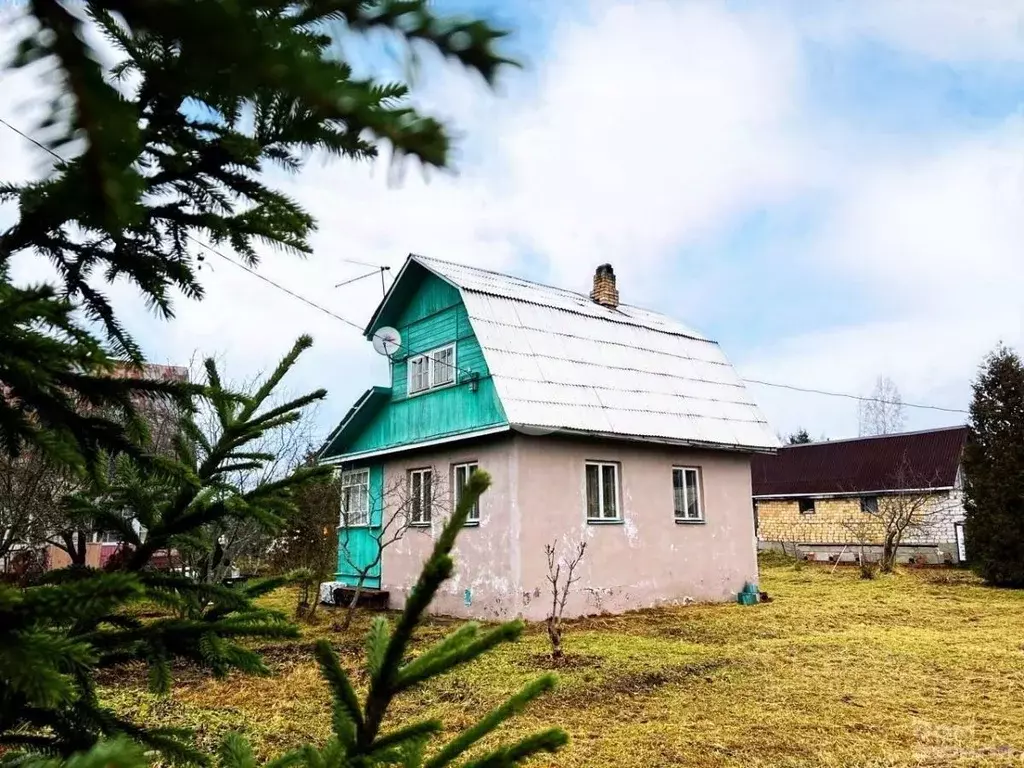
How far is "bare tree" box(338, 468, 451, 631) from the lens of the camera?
534 inches

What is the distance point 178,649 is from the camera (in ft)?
6.25

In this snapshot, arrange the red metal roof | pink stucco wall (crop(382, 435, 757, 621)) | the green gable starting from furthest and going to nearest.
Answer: the red metal roof < the green gable < pink stucco wall (crop(382, 435, 757, 621))

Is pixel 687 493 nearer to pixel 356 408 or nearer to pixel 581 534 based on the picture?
pixel 581 534

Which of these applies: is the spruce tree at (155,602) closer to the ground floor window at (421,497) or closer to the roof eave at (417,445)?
the roof eave at (417,445)

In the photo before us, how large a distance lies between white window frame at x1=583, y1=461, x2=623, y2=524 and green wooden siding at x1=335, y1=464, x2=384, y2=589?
4.54m

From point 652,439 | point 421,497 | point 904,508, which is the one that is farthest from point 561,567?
point 904,508

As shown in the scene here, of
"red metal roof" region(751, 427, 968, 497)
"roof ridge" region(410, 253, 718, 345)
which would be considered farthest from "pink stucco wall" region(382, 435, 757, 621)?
"red metal roof" region(751, 427, 968, 497)

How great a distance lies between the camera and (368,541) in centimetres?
1537

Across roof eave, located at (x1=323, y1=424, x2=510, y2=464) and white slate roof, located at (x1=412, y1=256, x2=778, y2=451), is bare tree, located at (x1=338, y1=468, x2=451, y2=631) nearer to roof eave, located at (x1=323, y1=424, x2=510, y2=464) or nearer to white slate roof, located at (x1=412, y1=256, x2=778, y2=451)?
roof eave, located at (x1=323, y1=424, x2=510, y2=464)

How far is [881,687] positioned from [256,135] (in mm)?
7828

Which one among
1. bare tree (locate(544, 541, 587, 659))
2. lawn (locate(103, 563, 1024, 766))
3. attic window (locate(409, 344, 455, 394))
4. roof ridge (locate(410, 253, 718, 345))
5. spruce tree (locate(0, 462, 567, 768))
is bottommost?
lawn (locate(103, 563, 1024, 766))

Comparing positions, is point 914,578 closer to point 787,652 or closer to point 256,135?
point 787,652

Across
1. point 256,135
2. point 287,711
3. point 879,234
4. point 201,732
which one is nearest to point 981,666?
point 287,711

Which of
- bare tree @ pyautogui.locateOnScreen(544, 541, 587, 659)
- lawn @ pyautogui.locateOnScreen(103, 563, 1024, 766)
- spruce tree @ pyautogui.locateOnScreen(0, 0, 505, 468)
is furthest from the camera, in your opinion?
bare tree @ pyautogui.locateOnScreen(544, 541, 587, 659)
